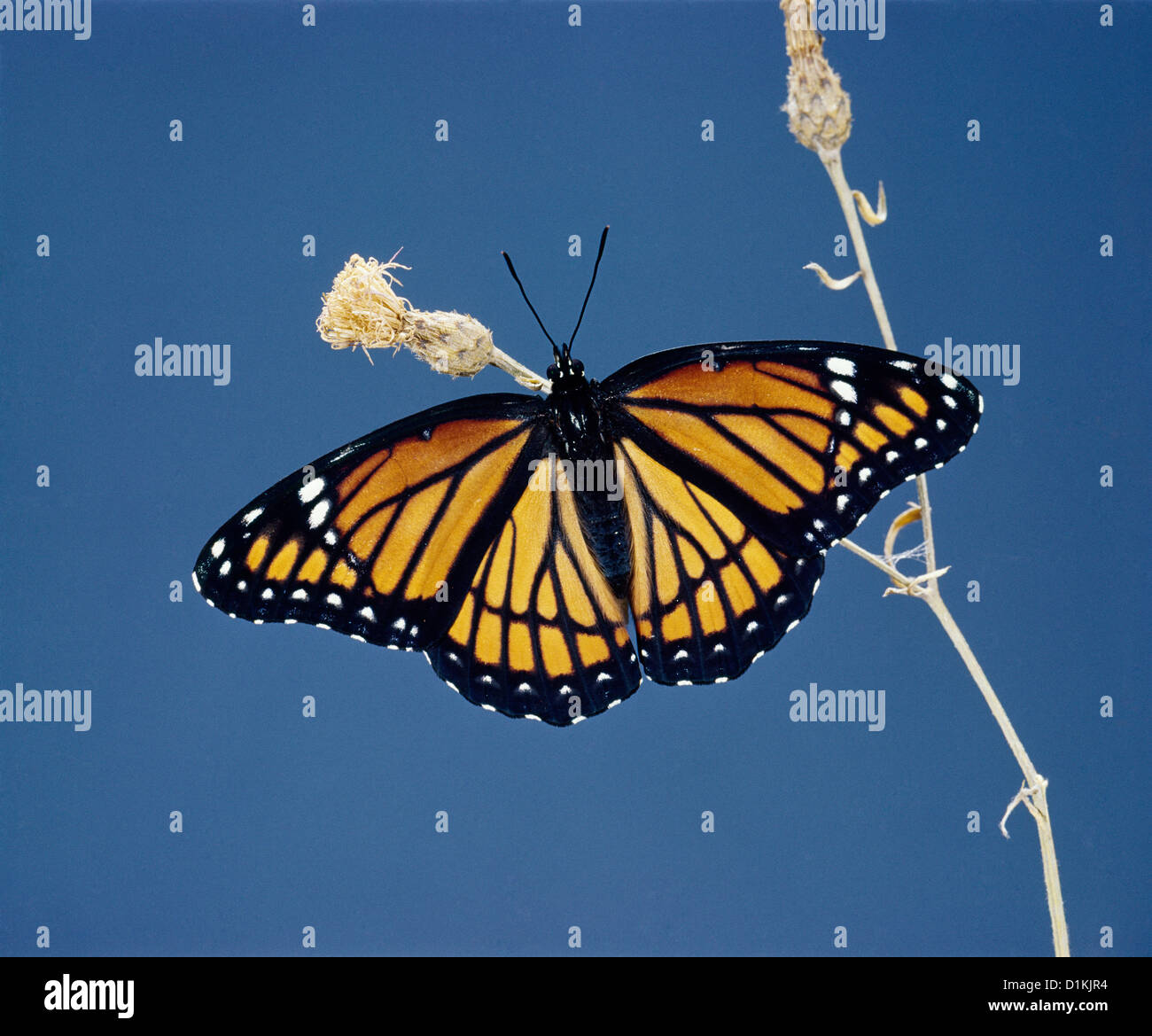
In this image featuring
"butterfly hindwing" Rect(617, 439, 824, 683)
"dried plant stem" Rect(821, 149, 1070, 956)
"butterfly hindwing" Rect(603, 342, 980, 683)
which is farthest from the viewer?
"butterfly hindwing" Rect(617, 439, 824, 683)

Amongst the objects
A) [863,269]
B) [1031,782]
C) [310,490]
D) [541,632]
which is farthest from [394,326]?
[1031,782]

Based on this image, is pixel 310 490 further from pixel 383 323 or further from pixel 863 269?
pixel 863 269

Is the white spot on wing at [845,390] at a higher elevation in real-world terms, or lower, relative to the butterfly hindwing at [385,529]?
higher

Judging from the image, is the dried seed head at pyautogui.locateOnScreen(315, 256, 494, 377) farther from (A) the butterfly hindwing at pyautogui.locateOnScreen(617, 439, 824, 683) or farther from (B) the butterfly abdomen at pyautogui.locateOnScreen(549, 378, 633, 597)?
(A) the butterfly hindwing at pyautogui.locateOnScreen(617, 439, 824, 683)

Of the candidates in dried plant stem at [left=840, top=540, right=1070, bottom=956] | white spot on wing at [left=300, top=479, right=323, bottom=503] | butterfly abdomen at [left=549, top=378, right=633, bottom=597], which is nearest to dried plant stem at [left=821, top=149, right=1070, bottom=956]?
dried plant stem at [left=840, top=540, right=1070, bottom=956]

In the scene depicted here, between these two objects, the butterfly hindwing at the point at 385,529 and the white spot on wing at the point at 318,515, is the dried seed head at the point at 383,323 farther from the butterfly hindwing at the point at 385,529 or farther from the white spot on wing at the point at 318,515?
the white spot on wing at the point at 318,515

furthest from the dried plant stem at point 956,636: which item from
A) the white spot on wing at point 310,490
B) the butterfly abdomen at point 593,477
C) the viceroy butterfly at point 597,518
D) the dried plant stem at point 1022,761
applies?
the white spot on wing at point 310,490
